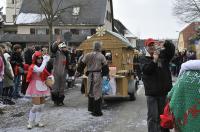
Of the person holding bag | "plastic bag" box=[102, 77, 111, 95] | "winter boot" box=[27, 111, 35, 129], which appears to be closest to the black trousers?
"plastic bag" box=[102, 77, 111, 95]

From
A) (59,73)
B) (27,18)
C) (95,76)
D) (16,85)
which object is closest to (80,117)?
(95,76)

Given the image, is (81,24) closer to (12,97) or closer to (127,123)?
(12,97)

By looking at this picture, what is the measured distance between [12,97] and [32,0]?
164ft

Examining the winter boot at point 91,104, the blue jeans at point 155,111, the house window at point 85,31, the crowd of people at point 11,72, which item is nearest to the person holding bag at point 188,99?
the blue jeans at point 155,111

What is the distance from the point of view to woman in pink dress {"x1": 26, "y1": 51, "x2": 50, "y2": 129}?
9.89 m

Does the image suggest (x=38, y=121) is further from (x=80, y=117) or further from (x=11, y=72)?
(x=11, y=72)

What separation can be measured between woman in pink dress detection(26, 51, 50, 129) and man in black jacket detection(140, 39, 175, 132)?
3.28 m

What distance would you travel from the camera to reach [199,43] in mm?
4945

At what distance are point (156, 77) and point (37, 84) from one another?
141 inches

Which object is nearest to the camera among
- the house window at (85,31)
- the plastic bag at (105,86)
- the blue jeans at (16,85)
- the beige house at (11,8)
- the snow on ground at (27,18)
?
the plastic bag at (105,86)

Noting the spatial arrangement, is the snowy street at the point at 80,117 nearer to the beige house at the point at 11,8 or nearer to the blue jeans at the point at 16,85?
the blue jeans at the point at 16,85

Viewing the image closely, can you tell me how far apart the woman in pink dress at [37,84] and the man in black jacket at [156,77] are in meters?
3.28

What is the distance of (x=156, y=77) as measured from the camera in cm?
714

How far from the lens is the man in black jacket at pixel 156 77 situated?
7027mm
